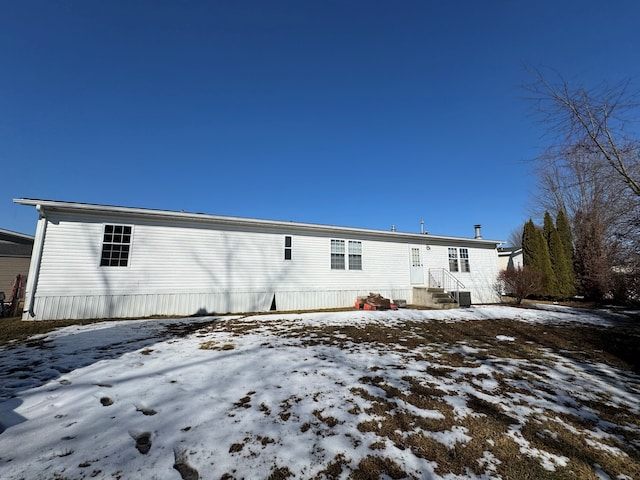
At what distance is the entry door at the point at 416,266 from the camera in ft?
46.1

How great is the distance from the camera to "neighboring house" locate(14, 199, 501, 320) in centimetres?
897

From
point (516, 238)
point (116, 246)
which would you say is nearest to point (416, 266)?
point (116, 246)

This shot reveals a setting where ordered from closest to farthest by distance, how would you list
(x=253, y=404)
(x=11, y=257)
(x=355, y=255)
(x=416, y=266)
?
1. (x=253, y=404)
2. (x=355, y=255)
3. (x=416, y=266)
4. (x=11, y=257)

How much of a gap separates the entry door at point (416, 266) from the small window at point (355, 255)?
2956 mm

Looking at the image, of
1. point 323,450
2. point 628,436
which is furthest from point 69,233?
point 628,436

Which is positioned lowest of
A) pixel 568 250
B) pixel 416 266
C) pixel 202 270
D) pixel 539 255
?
pixel 202 270

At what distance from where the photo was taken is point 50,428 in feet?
8.59

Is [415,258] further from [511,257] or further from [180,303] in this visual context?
[511,257]

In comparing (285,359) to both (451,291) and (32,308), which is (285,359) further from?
(451,291)

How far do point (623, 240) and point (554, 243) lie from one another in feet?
43.7

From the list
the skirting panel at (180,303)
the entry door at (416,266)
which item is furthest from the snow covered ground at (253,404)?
the entry door at (416,266)

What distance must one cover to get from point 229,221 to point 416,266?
9.48 m

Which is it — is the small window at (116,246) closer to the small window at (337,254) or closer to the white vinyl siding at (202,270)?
the white vinyl siding at (202,270)

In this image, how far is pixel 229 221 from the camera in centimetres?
1095
